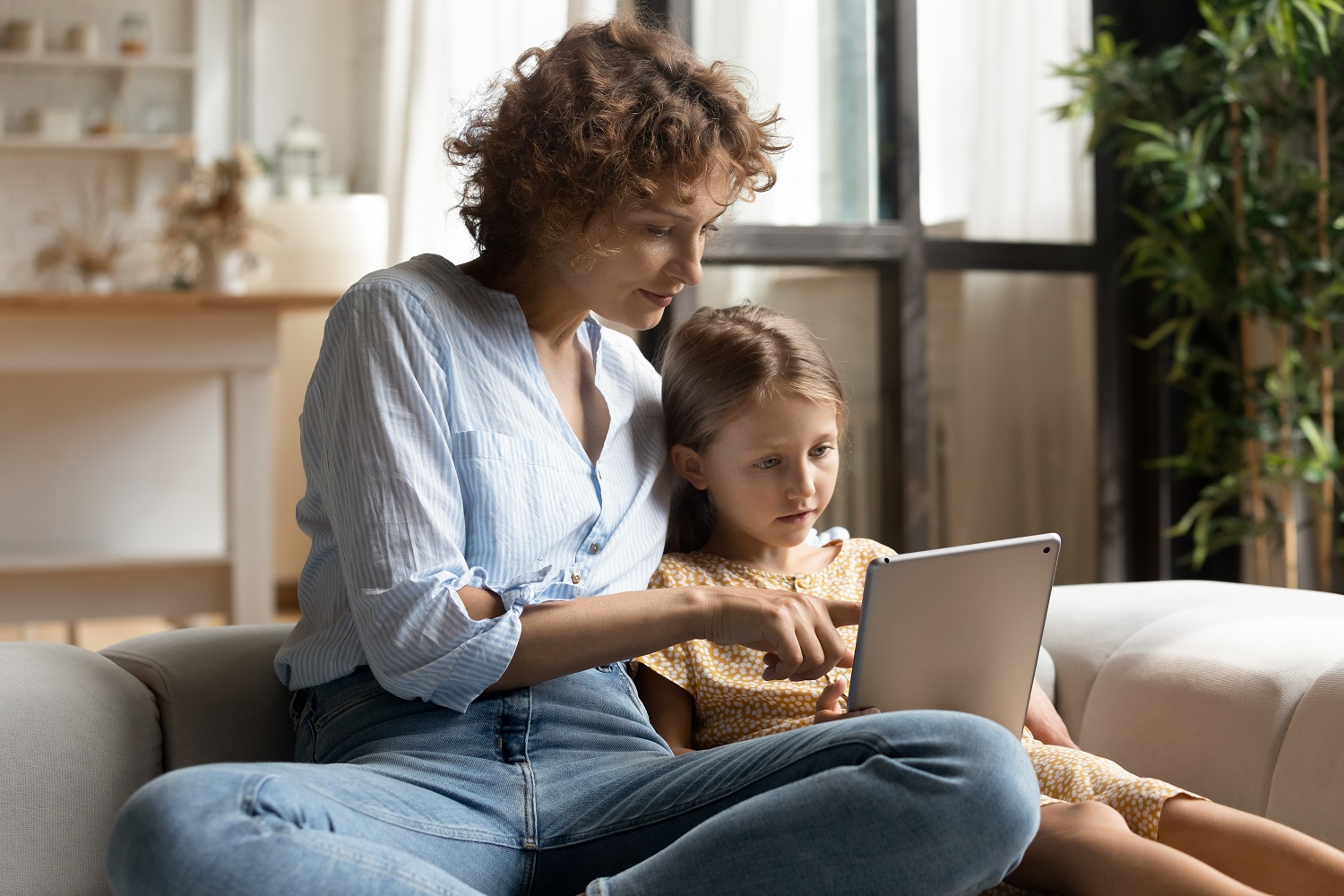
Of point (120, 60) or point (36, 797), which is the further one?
point (120, 60)

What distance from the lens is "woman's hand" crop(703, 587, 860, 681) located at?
1.05 m

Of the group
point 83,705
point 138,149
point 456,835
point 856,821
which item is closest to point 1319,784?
point 856,821

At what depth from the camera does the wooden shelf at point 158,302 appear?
2787mm

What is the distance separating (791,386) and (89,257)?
3.42m

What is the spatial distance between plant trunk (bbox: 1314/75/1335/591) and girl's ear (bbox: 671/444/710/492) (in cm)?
164

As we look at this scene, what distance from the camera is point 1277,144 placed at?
2.65 m

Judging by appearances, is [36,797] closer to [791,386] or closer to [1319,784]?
[791,386]

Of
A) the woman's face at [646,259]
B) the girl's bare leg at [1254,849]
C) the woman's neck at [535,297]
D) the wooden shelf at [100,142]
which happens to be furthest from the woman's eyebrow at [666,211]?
the wooden shelf at [100,142]

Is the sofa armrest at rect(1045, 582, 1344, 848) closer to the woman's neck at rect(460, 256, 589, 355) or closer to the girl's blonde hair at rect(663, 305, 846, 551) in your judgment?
the girl's blonde hair at rect(663, 305, 846, 551)

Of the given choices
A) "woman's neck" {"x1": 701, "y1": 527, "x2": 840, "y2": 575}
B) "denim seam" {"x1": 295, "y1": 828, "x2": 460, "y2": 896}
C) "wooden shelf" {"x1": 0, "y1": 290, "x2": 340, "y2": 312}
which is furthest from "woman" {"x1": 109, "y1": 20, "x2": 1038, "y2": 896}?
"wooden shelf" {"x1": 0, "y1": 290, "x2": 340, "y2": 312}

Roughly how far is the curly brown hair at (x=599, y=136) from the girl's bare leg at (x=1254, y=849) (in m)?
0.68

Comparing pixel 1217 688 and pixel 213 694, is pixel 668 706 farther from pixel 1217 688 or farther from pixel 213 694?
pixel 1217 688

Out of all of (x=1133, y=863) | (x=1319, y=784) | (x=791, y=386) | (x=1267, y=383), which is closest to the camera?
(x=1133, y=863)

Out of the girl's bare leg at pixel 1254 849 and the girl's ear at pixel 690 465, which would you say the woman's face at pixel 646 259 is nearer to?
the girl's ear at pixel 690 465
